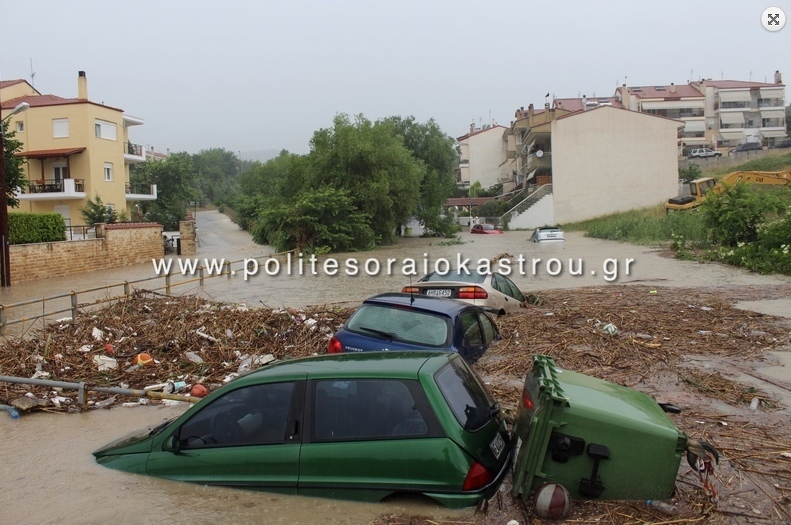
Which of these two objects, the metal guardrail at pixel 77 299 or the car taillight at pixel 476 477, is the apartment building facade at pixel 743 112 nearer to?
the metal guardrail at pixel 77 299

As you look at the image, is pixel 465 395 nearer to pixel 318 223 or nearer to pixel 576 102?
pixel 318 223

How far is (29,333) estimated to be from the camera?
Answer: 11.2 metres

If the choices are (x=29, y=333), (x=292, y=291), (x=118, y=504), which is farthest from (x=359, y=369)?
(x=292, y=291)

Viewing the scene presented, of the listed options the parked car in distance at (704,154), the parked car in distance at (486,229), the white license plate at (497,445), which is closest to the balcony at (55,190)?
the parked car in distance at (486,229)

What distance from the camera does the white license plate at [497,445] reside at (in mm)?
→ 4623

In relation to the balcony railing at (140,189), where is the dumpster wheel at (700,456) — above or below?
below

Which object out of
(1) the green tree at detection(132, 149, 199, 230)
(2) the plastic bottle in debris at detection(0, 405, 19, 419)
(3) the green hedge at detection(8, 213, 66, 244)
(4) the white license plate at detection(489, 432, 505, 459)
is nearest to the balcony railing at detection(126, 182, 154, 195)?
(1) the green tree at detection(132, 149, 199, 230)

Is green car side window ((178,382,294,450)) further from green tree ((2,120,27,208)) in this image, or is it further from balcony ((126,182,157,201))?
balcony ((126,182,157,201))

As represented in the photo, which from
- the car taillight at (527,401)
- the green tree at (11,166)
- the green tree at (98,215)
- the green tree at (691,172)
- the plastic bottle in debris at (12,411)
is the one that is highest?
the green tree at (691,172)

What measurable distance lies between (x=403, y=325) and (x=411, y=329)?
119 mm

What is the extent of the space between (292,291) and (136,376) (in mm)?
12230

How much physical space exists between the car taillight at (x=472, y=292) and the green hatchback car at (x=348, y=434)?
727cm

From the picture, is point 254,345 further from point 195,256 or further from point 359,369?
point 195,256

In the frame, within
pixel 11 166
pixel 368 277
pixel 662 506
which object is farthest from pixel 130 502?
pixel 11 166
